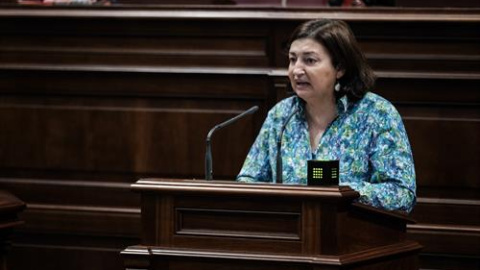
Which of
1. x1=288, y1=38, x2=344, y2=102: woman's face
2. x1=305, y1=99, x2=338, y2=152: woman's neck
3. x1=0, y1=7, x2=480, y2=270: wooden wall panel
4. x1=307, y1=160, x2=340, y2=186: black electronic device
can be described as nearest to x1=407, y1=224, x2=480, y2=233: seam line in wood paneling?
x1=0, y1=7, x2=480, y2=270: wooden wall panel

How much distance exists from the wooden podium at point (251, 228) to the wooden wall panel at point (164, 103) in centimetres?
156

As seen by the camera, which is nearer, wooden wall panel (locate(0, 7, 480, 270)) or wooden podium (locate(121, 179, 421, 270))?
wooden podium (locate(121, 179, 421, 270))

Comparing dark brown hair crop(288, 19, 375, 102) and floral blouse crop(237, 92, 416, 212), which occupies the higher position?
dark brown hair crop(288, 19, 375, 102)

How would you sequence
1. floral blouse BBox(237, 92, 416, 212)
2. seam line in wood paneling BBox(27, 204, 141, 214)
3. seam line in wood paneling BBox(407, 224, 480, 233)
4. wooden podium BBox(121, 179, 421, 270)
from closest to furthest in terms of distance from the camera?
wooden podium BBox(121, 179, 421, 270) < floral blouse BBox(237, 92, 416, 212) < seam line in wood paneling BBox(407, 224, 480, 233) < seam line in wood paneling BBox(27, 204, 141, 214)

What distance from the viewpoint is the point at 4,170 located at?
15.9ft

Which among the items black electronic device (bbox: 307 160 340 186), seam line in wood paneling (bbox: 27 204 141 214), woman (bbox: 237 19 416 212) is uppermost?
woman (bbox: 237 19 416 212)

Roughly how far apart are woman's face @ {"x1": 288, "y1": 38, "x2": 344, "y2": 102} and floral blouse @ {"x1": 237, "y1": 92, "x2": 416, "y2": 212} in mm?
83

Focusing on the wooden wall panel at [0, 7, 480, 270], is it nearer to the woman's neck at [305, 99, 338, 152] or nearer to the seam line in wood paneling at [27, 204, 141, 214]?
the seam line in wood paneling at [27, 204, 141, 214]

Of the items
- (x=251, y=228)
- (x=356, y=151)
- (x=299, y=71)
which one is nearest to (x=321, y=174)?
(x=251, y=228)

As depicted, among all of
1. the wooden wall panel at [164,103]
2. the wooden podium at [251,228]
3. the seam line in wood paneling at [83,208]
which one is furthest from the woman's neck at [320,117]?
the seam line in wood paneling at [83,208]

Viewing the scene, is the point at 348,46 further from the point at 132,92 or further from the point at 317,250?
the point at 132,92

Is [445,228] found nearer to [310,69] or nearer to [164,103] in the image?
[310,69]

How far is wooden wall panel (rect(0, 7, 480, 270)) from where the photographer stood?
4418mm

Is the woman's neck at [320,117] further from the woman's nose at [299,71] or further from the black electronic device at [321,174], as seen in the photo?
the black electronic device at [321,174]
